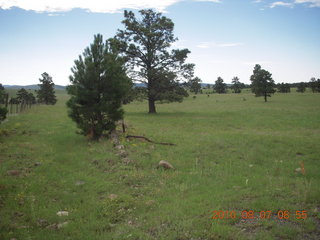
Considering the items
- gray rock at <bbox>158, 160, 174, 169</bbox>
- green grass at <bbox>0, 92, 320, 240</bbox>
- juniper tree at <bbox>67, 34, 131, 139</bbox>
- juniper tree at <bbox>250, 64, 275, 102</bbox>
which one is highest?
juniper tree at <bbox>250, 64, 275, 102</bbox>

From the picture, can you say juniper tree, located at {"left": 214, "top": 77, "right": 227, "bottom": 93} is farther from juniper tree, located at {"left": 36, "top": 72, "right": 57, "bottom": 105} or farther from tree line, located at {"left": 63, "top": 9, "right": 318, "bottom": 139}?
juniper tree, located at {"left": 36, "top": 72, "right": 57, "bottom": 105}

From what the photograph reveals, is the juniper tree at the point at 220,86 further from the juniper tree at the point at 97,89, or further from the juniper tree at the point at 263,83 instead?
the juniper tree at the point at 97,89

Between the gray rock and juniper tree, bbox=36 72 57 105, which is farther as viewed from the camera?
juniper tree, bbox=36 72 57 105

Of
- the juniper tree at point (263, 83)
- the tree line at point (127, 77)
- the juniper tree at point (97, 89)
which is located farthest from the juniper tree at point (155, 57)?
the juniper tree at point (263, 83)

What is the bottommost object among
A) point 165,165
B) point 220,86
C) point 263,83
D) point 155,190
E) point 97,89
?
point 155,190

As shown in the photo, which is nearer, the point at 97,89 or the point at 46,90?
the point at 97,89

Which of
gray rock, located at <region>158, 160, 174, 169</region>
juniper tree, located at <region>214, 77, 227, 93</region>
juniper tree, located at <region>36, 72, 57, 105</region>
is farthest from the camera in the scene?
juniper tree, located at <region>214, 77, 227, 93</region>

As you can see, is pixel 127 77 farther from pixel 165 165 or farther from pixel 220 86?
pixel 220 86

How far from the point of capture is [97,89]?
13.8 metres

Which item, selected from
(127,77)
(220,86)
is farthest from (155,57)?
(220,86)

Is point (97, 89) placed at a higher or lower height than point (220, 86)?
lower

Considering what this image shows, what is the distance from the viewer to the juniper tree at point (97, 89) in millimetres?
13539

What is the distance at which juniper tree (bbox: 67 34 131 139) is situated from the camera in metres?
13.5

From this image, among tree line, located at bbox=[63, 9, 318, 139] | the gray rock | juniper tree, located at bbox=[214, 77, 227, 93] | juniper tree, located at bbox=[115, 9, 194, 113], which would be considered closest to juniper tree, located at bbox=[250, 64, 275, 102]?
tree line, located at bbox=[63, 9, 318, 139]
